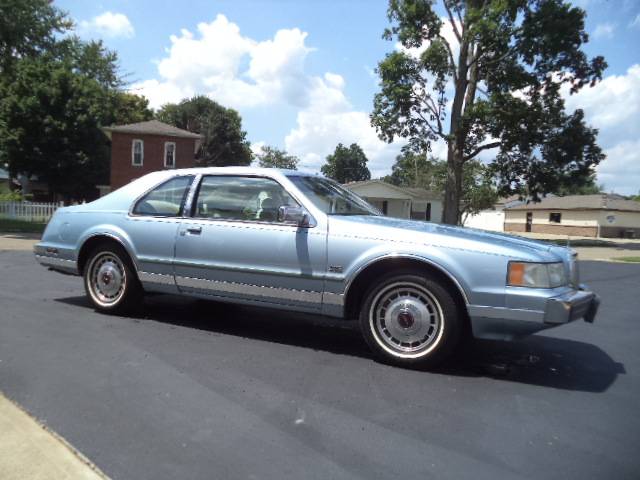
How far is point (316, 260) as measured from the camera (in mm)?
4410

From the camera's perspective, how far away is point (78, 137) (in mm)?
32594

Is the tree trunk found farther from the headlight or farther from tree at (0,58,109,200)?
the headlight

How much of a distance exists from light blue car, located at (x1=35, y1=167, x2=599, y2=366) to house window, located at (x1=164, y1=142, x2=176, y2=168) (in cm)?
3176

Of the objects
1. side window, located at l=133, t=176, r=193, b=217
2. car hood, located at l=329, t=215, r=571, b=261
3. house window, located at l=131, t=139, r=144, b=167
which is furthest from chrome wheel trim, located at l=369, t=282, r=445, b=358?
house window, located at l=131, t=139, r=144, b=167

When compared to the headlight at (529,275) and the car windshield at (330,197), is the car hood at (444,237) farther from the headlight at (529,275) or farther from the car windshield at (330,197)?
the car windshield at (330,197)

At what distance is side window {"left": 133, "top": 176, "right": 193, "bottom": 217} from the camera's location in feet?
17.2

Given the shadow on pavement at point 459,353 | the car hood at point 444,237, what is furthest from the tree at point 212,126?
the car hood at point 444,237

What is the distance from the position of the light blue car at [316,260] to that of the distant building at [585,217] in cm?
5159

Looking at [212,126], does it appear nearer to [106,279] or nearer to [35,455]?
[106,279]

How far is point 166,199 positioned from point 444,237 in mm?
2823

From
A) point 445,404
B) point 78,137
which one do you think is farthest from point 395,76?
point 445,404

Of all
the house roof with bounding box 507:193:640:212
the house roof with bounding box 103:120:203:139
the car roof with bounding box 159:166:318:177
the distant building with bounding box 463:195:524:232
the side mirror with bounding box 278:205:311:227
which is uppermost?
the house roof with bounding box 103:120:203:139

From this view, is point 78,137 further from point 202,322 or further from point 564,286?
point 564,286

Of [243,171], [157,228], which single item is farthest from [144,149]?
[243,171]
